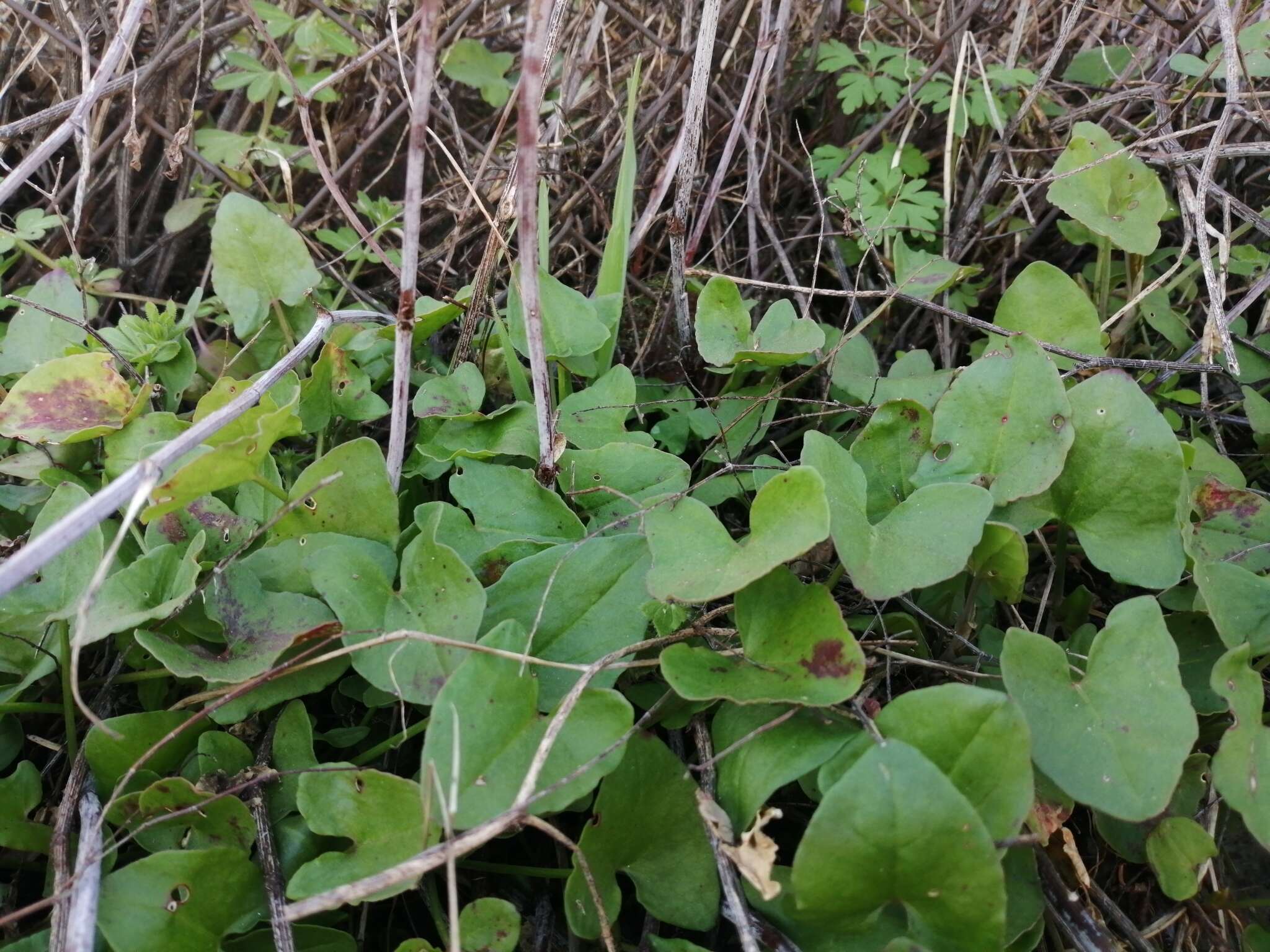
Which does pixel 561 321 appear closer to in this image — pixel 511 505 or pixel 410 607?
pixel 511 505

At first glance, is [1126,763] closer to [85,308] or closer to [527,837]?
[527,837]

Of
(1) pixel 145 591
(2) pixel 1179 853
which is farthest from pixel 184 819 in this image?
(2) pixel 1179 853

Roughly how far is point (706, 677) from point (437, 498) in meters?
0.46

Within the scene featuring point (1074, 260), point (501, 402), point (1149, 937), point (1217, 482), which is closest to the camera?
point (1149, 937)

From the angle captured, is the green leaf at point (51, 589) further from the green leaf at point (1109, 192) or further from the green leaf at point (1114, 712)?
the green leaf at point (1109, 192)

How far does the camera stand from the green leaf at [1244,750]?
0.69m

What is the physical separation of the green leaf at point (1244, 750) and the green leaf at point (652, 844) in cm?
41

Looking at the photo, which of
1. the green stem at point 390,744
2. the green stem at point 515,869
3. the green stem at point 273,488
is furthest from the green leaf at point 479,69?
the green stem at point 515,869

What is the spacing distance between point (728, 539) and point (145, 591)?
54cm

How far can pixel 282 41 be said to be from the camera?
1499 millimetres

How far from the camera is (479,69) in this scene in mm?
1438

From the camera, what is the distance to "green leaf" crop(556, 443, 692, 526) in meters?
0.94

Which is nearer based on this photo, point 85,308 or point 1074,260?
point 85,308

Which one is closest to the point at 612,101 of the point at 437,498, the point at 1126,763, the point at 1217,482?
the point at 437,498
